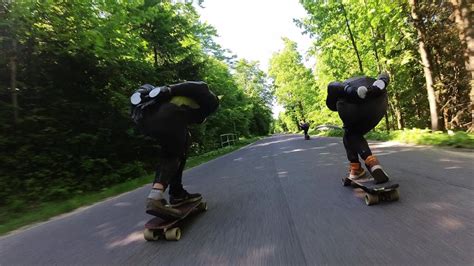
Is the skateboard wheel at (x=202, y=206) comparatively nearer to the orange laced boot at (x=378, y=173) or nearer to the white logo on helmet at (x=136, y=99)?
the white logo on helmet at (x=136, y=99)

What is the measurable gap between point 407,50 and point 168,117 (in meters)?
17.4

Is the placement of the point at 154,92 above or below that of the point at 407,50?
below

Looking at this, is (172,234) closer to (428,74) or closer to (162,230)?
(162,230)

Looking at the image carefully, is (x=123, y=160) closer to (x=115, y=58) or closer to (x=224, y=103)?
(x=115, y=58)

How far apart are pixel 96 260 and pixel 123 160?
33.5 ft

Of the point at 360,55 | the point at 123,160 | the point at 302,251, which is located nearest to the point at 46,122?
the point at 123,160

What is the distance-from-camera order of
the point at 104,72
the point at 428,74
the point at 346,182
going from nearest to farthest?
the point at 346,182
the point at 104,72
the point at 428,74

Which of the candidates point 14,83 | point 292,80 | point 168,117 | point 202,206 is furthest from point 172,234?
point 292,80

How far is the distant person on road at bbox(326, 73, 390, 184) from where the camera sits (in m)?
3.98

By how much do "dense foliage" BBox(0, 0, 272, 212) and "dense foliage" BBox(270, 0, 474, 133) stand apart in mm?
11286

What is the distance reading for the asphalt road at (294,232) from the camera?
2.42 metres

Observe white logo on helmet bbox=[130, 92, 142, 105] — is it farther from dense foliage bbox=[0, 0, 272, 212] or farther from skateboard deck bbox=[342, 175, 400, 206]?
dense foliage bbox=[0, 0, 272, 212]

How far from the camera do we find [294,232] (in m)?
3.06

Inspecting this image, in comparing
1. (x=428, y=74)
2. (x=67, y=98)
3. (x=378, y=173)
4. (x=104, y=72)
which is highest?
(x=104, y=72)
